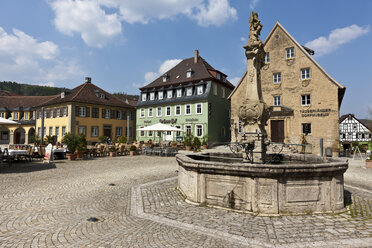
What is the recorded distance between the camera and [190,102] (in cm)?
3322

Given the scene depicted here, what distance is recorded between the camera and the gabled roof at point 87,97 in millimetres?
34081

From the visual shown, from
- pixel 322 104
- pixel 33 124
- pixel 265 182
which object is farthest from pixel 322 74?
pixel 33 124

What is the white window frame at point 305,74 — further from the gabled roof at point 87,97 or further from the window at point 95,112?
the window at point 95,112

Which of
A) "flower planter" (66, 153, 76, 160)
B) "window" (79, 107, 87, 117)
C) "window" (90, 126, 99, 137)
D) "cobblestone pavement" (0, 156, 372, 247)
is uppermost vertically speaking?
"window" (79, 107, 87, 117)

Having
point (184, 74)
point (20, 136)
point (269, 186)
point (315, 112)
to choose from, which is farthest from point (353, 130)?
point (20, 136)

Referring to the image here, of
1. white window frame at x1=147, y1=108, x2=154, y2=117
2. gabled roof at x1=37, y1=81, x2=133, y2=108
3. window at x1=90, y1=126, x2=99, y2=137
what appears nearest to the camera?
gabled roof at x1=37, y1=81, x2=133, y2=108

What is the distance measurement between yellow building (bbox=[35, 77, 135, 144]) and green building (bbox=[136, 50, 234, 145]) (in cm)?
394

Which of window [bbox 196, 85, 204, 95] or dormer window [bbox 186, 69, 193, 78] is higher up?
dormer window [bbox 186, 69, 193, 78]

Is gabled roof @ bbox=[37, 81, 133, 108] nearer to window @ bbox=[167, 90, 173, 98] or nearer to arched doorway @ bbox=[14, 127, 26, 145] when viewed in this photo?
window @ bbox=[167, 90, 173, 98]

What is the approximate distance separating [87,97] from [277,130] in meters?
27.9

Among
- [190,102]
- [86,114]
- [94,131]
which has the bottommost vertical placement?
[94,131]

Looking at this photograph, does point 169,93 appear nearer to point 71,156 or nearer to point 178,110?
point 178,110

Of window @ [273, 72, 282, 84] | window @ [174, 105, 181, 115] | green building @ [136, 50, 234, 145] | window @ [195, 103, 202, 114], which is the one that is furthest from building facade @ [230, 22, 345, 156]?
window @ [174, 105, 181, 115]

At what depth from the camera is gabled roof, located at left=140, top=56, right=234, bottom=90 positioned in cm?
3328
